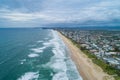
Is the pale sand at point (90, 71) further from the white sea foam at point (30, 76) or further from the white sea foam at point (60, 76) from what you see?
the white sea foam at point (30, 76)

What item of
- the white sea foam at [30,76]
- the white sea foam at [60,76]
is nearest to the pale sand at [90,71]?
the white sea foam at [60,76]

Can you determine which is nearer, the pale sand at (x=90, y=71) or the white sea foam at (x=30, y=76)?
the white sea foam at (x=30, y=76)

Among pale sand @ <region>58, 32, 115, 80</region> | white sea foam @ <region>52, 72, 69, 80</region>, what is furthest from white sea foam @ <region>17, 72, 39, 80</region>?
pale sand @ <region>58, 32, 115, 80</region>

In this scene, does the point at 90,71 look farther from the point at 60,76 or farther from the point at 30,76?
the point at 30,76

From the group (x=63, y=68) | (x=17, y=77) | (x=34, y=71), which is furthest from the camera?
(x=63, y=68)

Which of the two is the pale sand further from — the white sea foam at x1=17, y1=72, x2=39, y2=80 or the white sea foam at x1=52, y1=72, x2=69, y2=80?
the white sea foam at x1=17, y1=72, x2=39, y2=80

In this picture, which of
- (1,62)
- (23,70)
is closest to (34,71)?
(23,70)

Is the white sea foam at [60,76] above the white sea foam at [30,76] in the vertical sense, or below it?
below

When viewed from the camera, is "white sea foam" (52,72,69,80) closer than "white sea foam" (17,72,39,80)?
No

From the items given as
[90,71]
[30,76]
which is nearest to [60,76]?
[30,76]

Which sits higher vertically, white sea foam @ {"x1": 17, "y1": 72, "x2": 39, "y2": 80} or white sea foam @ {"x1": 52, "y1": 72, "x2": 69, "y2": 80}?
white sea foam @ {"x1": 17, "y1": 72, "x2": 39, "y2": 80}

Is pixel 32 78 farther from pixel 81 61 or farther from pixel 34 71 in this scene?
pixel 81 61
